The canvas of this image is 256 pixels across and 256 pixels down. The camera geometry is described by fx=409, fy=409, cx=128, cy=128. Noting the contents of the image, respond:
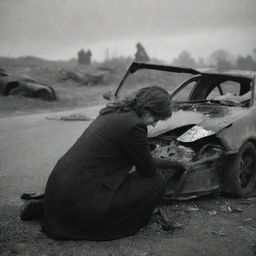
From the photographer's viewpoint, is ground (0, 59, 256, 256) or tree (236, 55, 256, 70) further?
tree (236, 55, 256, 70)

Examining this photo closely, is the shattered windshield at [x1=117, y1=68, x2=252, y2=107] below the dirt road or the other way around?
the other way around

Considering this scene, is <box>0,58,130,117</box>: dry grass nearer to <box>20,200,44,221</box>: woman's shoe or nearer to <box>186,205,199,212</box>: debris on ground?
<box>20,200,44,221</box>: woman's shoe

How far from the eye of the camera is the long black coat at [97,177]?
11.8 feet

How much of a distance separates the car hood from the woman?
4.23 ft

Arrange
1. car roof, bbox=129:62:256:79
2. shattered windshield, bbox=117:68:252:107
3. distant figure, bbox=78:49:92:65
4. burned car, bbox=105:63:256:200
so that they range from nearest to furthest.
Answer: burned car, bbox=105:63:256:200
shattered windshield, bbox=117:68:252:107
car roof, bbox=129:62:256:79
distant figure, bbox=78:49:92:65

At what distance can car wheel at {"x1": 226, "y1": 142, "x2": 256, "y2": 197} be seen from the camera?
16.2 feet

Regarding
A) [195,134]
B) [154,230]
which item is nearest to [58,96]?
[195,134]

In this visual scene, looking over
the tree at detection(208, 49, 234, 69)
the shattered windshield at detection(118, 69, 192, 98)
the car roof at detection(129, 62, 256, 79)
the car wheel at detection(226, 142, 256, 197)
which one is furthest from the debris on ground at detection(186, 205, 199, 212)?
the tree at detection(208, 49, 234, 69)

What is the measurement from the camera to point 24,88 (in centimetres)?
1628

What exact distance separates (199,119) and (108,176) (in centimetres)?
204

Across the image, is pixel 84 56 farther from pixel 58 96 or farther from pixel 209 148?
pixel 209 148

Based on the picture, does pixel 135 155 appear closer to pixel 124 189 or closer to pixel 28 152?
pixel 124 189

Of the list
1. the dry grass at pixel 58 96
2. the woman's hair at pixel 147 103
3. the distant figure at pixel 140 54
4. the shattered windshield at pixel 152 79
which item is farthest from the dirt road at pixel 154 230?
the distant figure at pixel 140 54

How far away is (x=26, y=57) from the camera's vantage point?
41.1 meters
